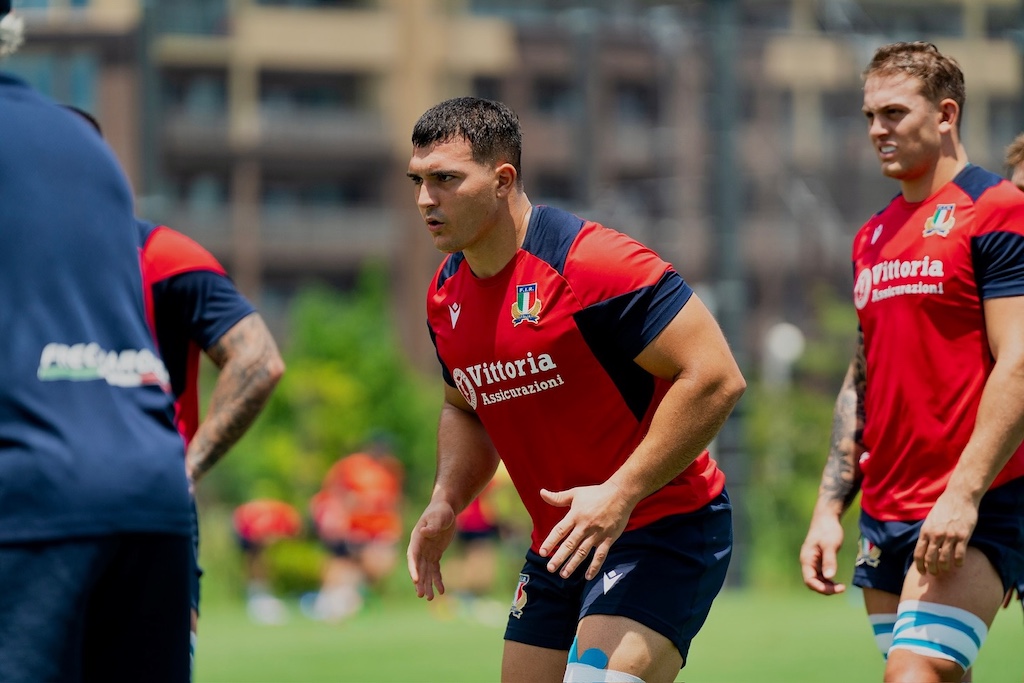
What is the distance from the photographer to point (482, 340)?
484 cm

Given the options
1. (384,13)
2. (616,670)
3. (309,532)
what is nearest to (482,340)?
(616,670)

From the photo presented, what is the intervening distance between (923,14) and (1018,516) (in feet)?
96.6

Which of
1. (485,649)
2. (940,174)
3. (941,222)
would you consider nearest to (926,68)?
(940,174)

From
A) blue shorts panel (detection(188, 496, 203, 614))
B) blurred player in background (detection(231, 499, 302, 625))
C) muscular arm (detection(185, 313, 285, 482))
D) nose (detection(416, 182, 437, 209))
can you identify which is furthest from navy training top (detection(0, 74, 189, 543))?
blurred player in background (detection(231, 499, 302, 625))

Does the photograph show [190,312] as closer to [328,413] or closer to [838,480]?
[838,480]

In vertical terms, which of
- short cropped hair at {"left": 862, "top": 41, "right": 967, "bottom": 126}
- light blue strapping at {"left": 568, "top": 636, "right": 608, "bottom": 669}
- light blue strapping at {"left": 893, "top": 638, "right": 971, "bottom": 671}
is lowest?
light blue strapping at {"left": 893, "top": 638, "right": 971, "bottom": 671}

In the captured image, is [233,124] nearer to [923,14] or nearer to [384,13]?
[384,13]

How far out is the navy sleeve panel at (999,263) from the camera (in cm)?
504

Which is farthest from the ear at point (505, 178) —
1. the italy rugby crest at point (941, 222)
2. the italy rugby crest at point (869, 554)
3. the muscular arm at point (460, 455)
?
the italy rugby crest at point (869, 554)

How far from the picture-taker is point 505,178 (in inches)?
192

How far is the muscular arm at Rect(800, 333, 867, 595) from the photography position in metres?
5.57

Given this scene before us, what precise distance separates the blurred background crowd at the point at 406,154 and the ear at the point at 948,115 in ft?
19.4

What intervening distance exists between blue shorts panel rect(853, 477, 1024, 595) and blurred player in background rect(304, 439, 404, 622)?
12791 millimetres

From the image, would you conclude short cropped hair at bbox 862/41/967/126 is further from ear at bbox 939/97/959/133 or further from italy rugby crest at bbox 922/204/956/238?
italy rugby crest at bbox 922/204/956/238
